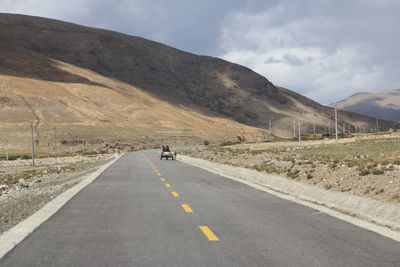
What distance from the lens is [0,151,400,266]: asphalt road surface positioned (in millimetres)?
6301

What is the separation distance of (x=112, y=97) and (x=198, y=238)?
478 feet

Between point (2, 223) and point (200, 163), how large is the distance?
28970mm

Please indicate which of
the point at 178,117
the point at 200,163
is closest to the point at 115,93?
the point at 178,117

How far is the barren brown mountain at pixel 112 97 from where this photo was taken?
125 m

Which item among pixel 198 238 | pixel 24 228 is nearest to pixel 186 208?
pixel 198 238

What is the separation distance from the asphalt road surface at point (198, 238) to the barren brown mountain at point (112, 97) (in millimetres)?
104553

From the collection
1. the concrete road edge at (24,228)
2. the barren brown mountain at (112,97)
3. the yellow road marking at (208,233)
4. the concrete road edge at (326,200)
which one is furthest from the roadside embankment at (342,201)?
the barren brown mountain at (112,97)

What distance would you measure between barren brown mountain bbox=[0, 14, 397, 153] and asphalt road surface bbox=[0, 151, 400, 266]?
105 metres

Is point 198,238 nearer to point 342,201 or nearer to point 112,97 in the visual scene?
point 342,201

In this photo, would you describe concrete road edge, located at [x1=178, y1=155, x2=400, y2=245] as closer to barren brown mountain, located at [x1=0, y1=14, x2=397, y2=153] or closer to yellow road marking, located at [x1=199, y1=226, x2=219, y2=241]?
yellow road marking, located at [x1=199, y1=226, x2=219, y2=241]

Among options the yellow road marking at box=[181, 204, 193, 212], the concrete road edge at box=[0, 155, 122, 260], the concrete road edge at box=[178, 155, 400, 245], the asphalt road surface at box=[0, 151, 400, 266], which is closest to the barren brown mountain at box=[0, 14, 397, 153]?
the concrete road edge at box=[178, 155, 400, 245]

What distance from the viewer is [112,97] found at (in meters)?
150

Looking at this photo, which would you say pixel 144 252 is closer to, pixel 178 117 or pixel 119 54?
pixel 178 117

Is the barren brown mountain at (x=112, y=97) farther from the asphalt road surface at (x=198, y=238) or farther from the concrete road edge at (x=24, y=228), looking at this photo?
the asphalt road surface at (x=198, y=238)
